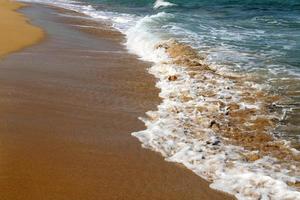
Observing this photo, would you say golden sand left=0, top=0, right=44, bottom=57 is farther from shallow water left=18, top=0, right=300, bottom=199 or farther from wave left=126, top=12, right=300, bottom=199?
wave left=126, top=12, right=300, bottom=199

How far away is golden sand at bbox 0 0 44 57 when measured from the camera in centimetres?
1165

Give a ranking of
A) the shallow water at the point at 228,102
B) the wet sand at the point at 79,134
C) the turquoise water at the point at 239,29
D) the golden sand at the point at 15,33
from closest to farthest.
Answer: the wet sand at the point at 79,134 → the shallow water at the point at 228,102 → the turquoise water at the point at 239,29 → the golden sand at the point at 15,33

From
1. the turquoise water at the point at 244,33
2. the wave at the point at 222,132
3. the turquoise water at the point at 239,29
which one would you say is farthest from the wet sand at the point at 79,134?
the turquoise water at the point at 239,29

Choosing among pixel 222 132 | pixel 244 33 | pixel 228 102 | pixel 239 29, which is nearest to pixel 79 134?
pixel 222 132

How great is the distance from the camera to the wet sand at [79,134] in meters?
4.78

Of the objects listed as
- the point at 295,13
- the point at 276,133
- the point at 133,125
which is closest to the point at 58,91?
the point at 133,125

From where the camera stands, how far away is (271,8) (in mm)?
24172

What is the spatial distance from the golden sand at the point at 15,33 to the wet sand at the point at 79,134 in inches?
29.0

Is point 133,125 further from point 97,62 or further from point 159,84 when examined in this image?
point 97,62

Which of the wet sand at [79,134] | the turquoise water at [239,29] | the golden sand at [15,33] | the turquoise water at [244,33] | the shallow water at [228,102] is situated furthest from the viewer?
the golden sand at [15,33]

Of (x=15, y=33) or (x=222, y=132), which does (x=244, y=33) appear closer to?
(x=15, y=33)

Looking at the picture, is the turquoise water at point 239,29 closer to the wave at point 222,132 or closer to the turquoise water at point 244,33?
the turquoise water at point 244,33

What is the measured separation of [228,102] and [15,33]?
8.09 meters

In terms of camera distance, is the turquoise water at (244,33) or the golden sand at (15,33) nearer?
the turquoise water at (244,33)
